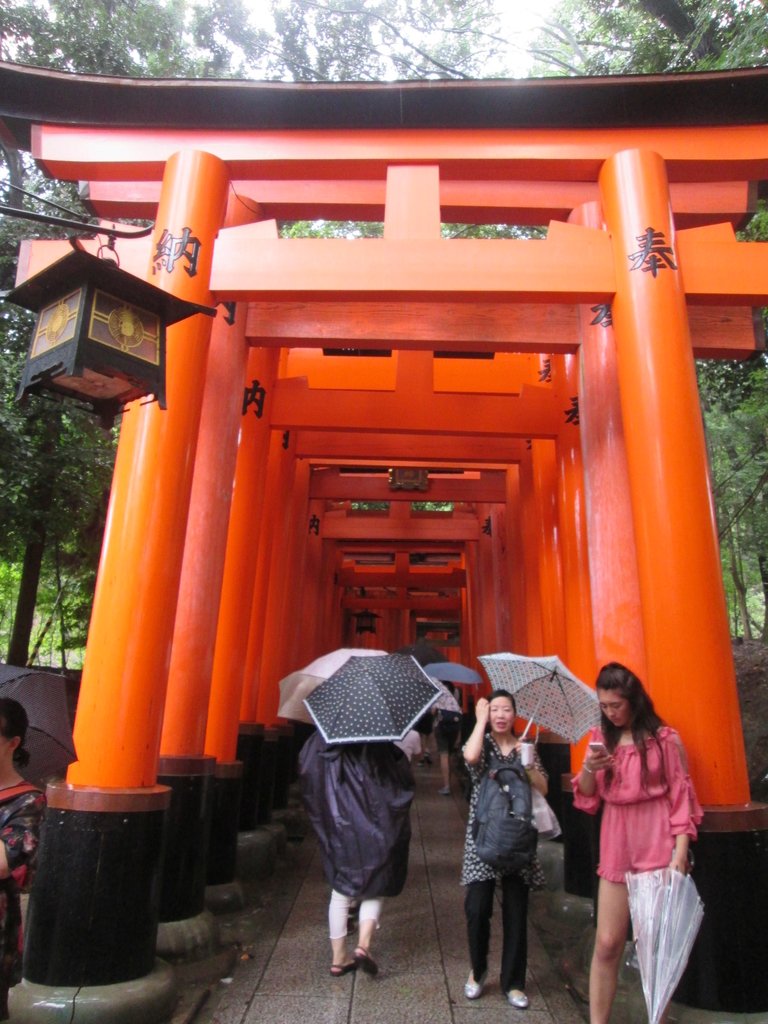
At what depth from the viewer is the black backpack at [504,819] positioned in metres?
3.35

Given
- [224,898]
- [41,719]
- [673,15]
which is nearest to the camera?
[41,719]

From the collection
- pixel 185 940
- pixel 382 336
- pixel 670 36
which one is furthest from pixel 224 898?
pixel 670 36

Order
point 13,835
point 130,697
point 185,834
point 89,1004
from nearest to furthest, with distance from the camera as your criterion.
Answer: point 13,835 < point 89,1004 < point 130,697 < point 185,834

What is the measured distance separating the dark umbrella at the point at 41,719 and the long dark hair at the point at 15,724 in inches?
2.5

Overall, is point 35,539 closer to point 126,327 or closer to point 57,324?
point 57,324

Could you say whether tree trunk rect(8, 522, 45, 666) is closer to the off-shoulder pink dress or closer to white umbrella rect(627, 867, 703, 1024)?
the off-shoulder pink dress

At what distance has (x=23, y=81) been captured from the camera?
4.84m

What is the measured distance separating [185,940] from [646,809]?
266cm

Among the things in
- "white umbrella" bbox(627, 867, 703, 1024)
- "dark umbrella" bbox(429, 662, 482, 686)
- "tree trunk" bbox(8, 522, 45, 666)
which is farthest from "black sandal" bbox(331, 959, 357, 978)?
"tree trunk" bbox(8, 522, 45, 666)

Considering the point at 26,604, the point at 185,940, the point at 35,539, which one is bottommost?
the point at 185,940

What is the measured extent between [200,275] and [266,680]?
16.4 ft

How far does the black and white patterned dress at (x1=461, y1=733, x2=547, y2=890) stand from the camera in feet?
11.3

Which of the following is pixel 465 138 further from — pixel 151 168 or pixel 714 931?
pixel 714 931

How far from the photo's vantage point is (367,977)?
12.2 feet
